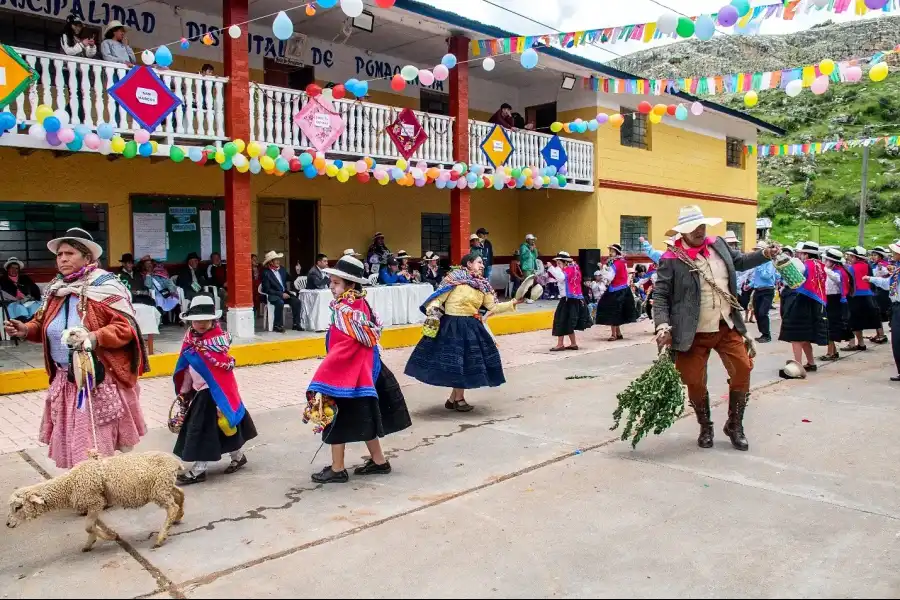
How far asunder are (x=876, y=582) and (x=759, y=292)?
10131mm

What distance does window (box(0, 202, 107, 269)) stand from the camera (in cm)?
1173

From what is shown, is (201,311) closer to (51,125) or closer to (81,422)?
(81,422)

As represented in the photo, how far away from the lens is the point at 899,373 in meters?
9.12

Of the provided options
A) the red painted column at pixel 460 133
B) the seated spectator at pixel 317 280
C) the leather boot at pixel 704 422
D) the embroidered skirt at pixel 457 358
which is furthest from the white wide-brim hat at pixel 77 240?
the red painted column at pixel 460 133

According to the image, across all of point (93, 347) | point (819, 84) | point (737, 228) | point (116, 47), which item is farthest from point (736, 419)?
point (737, 228)

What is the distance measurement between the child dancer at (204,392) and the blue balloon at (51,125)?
5.37m

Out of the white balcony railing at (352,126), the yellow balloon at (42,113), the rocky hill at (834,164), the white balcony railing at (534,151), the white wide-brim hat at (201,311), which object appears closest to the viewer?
the white wide-brim hat at (201,311)

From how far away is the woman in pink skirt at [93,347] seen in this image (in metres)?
4.59

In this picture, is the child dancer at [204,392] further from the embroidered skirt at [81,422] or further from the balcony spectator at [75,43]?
the balcony spectator at [75,43]

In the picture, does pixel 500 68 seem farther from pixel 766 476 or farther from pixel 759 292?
pixel 766 476

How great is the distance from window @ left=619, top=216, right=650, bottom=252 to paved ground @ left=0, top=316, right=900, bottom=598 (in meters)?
13.3

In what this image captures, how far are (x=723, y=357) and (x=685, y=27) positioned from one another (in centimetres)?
391

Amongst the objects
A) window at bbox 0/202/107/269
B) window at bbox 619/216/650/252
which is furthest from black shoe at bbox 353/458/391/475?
window at bbox 619/216/650/252

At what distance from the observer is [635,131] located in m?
20.4
